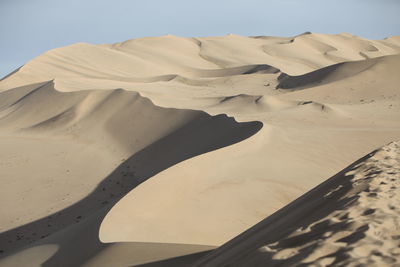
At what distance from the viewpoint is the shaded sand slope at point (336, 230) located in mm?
3367

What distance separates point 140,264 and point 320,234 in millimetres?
2437

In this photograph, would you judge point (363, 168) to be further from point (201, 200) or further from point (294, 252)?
point (201, 200)

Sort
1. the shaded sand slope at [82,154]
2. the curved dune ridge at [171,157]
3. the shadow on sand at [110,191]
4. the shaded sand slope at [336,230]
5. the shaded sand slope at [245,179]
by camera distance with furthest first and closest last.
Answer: the shaded sand slope at [82,154] → the shaded sand slope at [245,179] → the curved dune ridge at [171,157] → the shadow on sand at [110,191] → the shaded sand slope at [336,230]

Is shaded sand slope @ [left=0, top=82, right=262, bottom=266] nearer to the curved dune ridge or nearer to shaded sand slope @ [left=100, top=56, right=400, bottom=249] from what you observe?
the curved dune ridge

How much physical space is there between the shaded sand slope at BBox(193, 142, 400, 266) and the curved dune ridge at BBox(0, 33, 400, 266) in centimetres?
6

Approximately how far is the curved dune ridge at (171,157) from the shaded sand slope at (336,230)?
0.06 meters

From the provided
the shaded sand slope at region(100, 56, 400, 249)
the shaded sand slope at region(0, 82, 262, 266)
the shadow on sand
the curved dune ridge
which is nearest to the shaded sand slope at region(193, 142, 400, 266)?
the curved dune ridge

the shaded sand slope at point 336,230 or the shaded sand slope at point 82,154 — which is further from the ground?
the shaded sand slope at point 336,230

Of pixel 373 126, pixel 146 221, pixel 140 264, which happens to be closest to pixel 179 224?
pixel 146 221

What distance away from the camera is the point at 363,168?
557cm

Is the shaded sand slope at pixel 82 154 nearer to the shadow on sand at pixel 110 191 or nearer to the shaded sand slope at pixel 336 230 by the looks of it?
the shadow on sand at pixel 110 191

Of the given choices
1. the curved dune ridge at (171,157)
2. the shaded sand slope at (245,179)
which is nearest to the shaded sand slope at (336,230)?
the curved dune ridge at (171,157)

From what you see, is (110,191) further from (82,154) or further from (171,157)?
(82,154)

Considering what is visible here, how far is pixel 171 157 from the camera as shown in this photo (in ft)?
44.2
